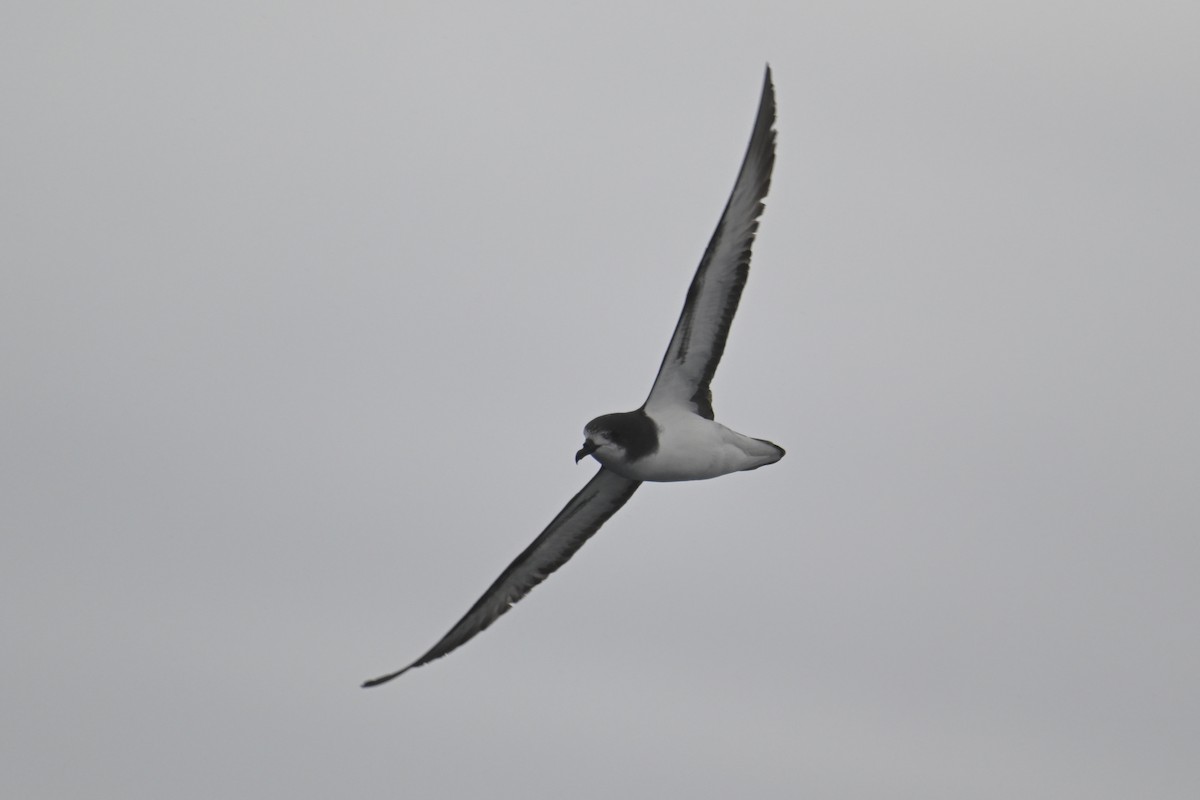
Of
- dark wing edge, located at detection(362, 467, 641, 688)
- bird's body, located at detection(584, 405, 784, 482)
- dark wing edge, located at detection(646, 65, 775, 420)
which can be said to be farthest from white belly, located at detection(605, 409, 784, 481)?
dark wing edge, located at detection(362, 467, 641, 688)

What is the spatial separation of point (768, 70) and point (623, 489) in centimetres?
746

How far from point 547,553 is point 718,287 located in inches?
223

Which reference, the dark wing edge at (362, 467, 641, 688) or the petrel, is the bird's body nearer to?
the petrel

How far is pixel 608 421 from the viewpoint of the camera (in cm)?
2186

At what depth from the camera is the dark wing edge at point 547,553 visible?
987 inches

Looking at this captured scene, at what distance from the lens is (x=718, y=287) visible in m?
21.7

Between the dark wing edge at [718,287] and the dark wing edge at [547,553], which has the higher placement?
the dark wing edge at [718,287]

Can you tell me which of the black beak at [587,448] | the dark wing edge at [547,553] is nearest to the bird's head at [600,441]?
the black beak at [587,448]

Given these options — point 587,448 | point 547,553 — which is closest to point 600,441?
point 587,448

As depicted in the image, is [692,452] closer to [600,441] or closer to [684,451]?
[684,451]

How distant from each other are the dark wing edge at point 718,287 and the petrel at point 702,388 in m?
0.01

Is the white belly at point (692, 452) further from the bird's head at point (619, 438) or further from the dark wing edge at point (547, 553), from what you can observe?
the dark wing edge at point (547, 553)

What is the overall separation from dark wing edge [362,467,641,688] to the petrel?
117 centimetres

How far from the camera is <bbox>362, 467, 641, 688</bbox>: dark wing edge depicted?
2506 cm
